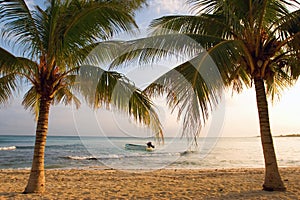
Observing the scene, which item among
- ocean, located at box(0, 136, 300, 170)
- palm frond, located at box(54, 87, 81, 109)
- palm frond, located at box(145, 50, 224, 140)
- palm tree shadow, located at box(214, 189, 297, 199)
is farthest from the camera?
ocean, located at box(0, 136, 300, 170)

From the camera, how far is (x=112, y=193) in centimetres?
723

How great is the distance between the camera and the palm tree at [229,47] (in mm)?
5855

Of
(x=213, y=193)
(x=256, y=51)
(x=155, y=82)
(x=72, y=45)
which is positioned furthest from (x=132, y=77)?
(x=213, y=193)

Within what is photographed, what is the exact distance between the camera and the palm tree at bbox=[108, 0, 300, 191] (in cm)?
586

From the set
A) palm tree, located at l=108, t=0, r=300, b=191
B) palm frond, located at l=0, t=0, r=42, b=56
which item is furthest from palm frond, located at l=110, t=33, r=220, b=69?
palm frond, located at l=0, t=0, r=42, b=56

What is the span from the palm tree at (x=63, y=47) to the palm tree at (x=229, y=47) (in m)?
0.79

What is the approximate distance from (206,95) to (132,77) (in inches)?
71.7

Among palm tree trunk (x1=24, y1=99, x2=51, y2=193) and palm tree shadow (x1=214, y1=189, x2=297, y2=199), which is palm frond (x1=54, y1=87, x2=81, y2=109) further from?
palm tree shadow (x1=214, y1=189, x2=297, y2=199)

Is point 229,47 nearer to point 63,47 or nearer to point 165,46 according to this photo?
point 165,46

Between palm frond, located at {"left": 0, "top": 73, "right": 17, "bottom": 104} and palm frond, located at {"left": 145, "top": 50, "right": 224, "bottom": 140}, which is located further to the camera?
palm frond, located at {"left": 0, "top": 73, "right": 17, "bottom": 104}

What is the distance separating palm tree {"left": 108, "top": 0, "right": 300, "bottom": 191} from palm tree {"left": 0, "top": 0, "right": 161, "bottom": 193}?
2.58 feet

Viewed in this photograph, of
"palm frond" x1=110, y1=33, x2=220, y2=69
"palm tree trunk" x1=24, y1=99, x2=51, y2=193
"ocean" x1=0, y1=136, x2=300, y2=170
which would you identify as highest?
"palm frond" x1=110, y1=33, x2=220, y2=69

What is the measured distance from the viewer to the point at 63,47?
6.17m

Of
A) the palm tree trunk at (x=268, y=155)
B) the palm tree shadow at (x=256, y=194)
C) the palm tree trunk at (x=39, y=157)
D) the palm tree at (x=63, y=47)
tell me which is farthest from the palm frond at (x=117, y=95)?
the palm tree trunk at (x=268, y=155)
